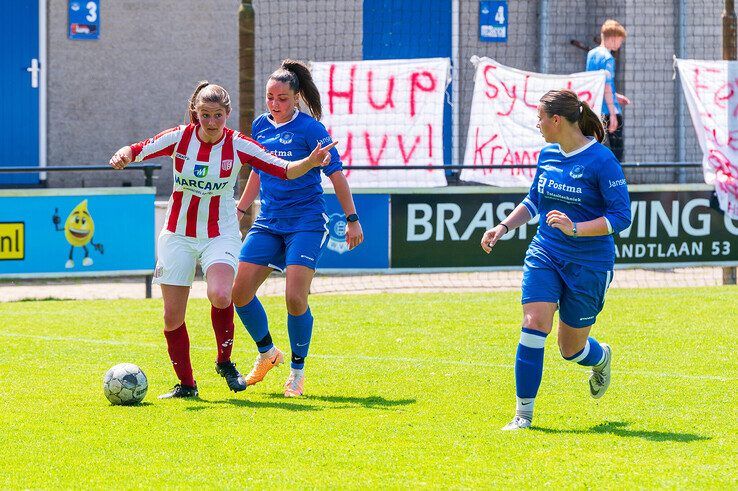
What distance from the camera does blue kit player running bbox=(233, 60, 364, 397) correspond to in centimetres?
831

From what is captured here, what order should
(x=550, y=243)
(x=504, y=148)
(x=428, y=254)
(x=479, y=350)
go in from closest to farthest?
(x=550, y=243)
(x=479, y=350)
(x=428, y=254)
(x=504, y=148)

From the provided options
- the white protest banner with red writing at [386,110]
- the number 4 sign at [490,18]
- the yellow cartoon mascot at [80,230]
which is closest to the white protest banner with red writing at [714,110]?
the white protest banner with red writing at [386,110]

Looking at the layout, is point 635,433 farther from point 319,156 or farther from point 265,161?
point 265,161

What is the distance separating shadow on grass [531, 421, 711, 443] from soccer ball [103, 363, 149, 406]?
2.43 meters

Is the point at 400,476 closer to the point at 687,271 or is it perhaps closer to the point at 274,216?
the point at 274,216

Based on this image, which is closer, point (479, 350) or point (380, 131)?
point (479, 350)

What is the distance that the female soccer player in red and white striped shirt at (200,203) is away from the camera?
7922 millimetres

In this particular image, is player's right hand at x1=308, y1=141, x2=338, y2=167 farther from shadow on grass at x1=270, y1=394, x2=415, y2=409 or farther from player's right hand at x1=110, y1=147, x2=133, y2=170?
shadow on grass at x1=270, y1=394, x2=415, y2=409

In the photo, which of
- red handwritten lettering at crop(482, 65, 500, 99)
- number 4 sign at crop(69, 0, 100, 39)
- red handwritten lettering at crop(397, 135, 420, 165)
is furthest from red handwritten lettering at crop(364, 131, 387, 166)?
number 4 sign at crop(69, 0, 100, 39)

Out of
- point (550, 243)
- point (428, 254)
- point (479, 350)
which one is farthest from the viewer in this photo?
point (428, 254)

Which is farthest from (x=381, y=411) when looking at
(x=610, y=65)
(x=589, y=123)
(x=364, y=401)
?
(x=610, y=65)

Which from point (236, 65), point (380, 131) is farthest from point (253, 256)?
point (236, 65)

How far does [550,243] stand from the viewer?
23.7 feet

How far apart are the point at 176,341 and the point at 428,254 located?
640cm
